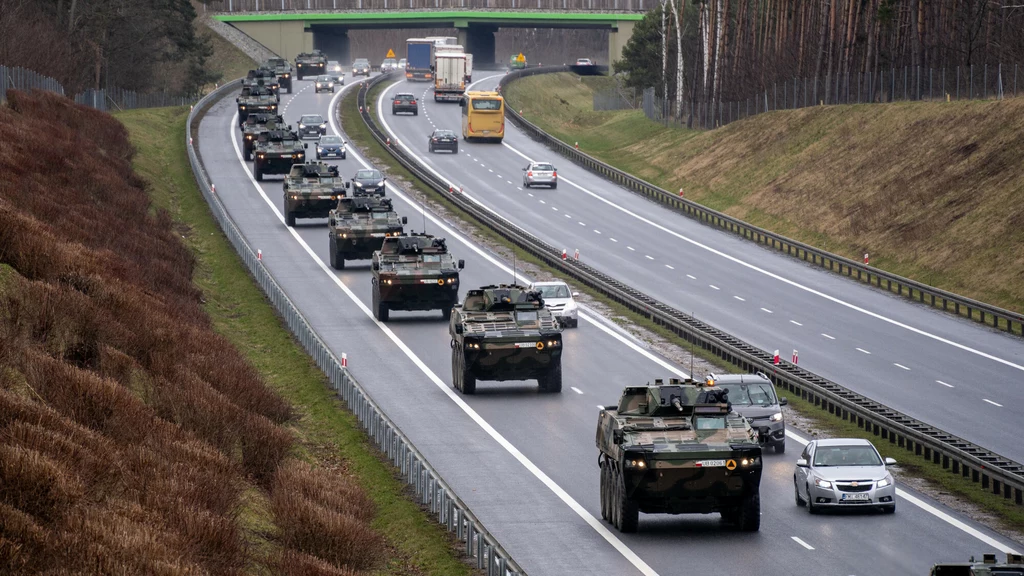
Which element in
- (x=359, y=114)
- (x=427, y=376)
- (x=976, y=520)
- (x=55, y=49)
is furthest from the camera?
(x=359, y=114)

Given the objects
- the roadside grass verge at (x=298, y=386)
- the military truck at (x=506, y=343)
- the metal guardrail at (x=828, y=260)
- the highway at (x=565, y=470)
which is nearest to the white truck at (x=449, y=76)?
the metal guardrail at (x=828, y=260)

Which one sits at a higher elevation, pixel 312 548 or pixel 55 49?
pixel 55 49

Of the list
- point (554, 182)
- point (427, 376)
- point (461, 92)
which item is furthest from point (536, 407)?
point (461, 92)

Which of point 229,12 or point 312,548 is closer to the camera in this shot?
point 312,548

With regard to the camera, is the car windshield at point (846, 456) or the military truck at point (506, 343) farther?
the military truck at point (506, 343)

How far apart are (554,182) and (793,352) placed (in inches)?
1612

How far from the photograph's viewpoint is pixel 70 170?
187 feet

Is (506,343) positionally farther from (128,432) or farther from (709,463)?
(128,432)

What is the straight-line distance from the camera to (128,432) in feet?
75.5

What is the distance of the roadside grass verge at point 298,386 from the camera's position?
23812mm

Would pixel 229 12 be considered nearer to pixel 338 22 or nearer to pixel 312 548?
pixel 338 22

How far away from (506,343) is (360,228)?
19.8 metres

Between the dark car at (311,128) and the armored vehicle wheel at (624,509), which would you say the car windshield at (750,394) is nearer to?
the armored vehicle wheel at (624,509)

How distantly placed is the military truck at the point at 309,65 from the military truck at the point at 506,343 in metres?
115
